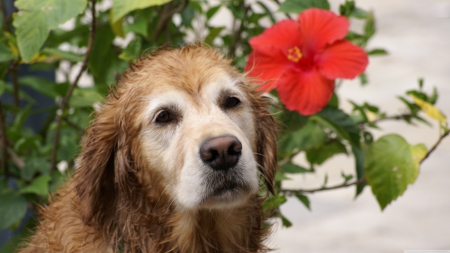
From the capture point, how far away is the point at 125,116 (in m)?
2.56

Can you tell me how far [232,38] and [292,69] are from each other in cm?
84

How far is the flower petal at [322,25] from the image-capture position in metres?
2.79

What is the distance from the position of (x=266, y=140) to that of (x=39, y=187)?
3.15ft

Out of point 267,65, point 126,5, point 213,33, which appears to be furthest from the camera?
point 213,33

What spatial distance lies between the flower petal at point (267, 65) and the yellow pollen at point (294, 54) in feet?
0.08

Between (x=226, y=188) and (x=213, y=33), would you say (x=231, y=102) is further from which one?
(x=213, y=33)

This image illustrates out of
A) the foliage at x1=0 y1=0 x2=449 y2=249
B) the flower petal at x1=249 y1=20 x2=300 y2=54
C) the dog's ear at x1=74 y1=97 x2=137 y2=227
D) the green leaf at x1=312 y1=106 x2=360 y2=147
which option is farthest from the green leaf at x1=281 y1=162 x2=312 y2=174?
the dog's ear at x1=74 y1=97 x2=137 y2=227

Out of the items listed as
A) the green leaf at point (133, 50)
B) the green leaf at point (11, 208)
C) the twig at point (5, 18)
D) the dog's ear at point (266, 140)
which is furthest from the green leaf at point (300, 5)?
the green leaf at point (11, 208)

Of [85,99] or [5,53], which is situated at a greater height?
[5,53]

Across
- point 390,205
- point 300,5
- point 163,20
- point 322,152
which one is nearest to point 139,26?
point 163,20

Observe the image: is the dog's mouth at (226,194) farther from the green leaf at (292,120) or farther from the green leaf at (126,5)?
the green leaf at (126,5)

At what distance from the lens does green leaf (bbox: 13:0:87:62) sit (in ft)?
8.14

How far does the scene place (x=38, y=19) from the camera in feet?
8.24

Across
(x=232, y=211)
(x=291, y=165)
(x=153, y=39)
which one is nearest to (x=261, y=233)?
(x=232, y=211)
